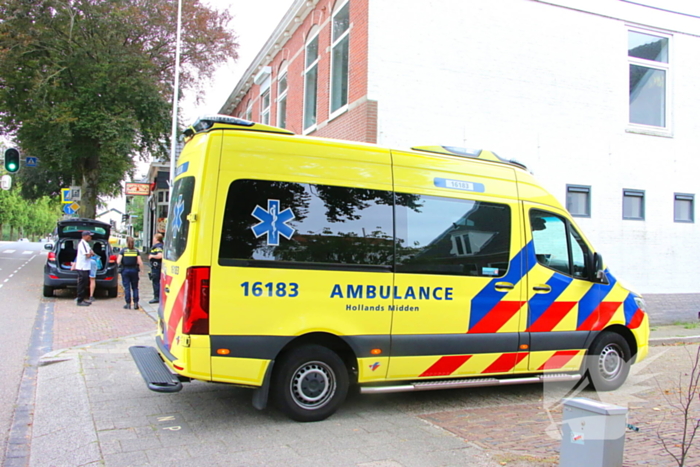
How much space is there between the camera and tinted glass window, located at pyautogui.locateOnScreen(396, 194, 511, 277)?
560 centimetres

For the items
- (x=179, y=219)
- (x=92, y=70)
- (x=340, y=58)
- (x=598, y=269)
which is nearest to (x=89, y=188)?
(x=92, y=70)

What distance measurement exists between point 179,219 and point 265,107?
16279 mm

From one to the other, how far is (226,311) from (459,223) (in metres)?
2.55

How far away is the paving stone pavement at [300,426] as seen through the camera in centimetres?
444

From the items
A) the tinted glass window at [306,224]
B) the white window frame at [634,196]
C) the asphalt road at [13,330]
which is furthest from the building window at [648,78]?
the asphalt road at [13,330]

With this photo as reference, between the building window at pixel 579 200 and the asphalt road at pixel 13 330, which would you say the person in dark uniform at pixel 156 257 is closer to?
the asphalt road at pixel 13 330

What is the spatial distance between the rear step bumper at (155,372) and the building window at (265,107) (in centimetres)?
1542

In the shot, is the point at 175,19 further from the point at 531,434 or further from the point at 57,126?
the point at 531,434

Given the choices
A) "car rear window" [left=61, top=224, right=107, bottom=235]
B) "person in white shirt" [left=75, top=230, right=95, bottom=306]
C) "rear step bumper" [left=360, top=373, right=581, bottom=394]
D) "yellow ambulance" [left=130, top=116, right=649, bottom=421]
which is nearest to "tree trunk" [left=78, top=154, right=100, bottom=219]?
"car rear window" [left=61, top=224, right=107, bottom=235]

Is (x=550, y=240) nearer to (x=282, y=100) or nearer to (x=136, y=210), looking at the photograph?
(x=282, y=100)

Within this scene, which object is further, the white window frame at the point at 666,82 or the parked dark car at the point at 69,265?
the parked dark car at the point at 69,265

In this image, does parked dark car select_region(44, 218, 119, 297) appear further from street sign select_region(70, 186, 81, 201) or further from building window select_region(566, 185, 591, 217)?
building window select_region(566, 185, 591, 217)

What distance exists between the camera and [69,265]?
15.2 metres

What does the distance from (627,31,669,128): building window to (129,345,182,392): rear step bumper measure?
42.6 feet
